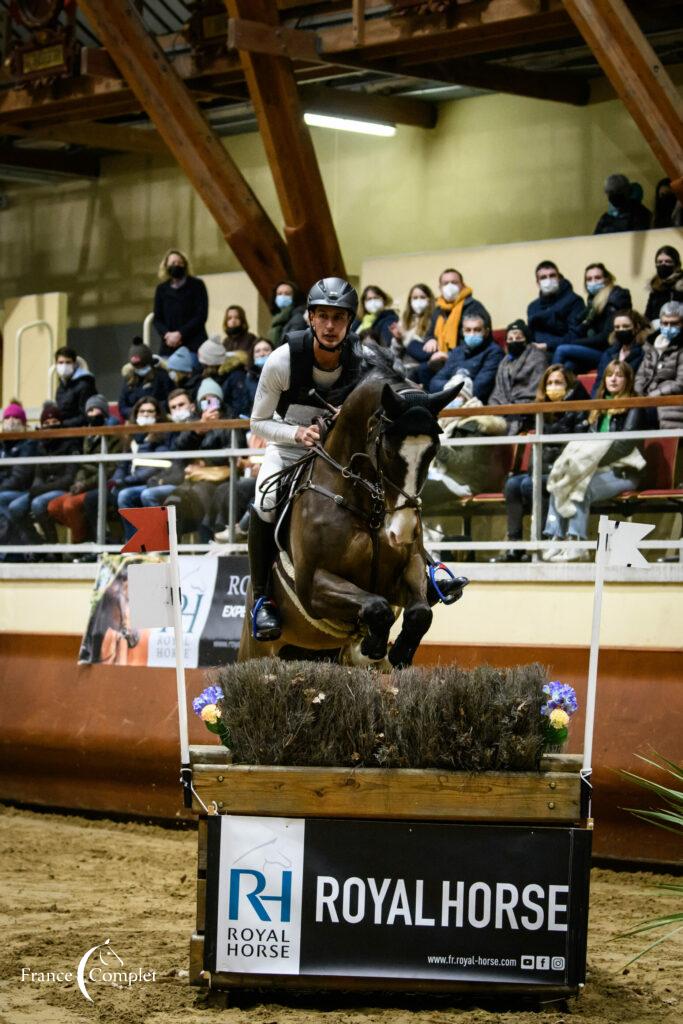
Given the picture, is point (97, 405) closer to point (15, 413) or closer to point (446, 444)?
point (15, 413)

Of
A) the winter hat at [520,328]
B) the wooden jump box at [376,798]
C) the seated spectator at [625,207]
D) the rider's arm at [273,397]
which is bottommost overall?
the wooden jump box at [376,798]

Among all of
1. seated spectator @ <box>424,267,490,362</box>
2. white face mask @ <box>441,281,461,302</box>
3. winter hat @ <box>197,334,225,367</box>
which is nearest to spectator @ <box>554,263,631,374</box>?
seated spectator @ <box>424,267,490,362</box>

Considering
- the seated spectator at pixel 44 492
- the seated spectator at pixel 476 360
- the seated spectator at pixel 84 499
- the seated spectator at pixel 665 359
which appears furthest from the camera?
the seated spectator at pixel 44 492

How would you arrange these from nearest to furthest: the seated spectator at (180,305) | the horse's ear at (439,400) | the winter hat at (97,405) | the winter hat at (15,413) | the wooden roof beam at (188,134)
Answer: the horse's ear at (439,400) → the winter hat at (97,405) → the winter hat at (15,413) → the wooden roof beam at (188,134) → the seated spectator at (180,305)

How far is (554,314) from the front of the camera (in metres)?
11.4

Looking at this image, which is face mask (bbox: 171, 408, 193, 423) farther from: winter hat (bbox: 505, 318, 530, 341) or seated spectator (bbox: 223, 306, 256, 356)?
winter hat (bbox: 505, 318, 530, 341)

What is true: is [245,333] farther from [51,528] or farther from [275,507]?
[275,507]

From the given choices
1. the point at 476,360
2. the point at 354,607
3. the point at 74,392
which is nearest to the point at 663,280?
the point at 476,360

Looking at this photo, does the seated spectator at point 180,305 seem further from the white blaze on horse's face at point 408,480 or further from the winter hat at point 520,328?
the white blaze on horse's face at point 408,480

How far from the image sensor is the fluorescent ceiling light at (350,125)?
48.9ft

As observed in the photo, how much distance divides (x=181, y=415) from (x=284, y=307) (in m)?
1.89

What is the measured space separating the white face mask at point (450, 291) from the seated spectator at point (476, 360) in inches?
35.7

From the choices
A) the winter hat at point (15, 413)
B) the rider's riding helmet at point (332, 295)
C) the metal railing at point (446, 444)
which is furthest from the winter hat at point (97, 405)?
the rider's riding helmet at point (332, 295)

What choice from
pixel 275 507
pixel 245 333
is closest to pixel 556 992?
pixel 275 507
